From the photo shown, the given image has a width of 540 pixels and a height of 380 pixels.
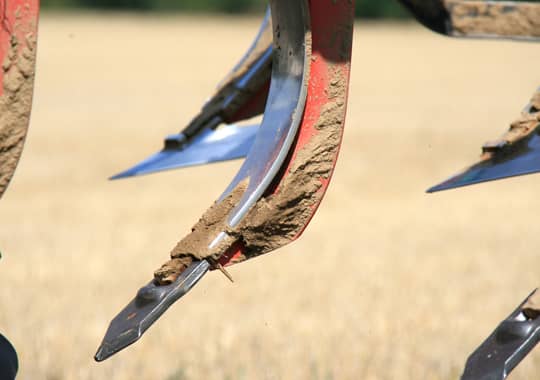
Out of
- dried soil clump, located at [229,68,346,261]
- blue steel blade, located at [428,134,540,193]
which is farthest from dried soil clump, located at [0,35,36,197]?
blue steel blade, located at [428,134,540,193]

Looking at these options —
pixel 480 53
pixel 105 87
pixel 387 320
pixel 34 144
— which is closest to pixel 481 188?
pixel 387 320

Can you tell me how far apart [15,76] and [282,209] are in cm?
61

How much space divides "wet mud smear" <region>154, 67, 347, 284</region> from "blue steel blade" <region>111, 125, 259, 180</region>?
579 millimetres

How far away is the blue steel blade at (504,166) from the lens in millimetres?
2332

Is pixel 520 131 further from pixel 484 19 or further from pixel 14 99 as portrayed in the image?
pixel 14 99

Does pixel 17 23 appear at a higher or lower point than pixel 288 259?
higher

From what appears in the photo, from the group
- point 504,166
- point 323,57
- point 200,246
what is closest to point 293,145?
point 323,57

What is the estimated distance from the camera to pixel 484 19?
2.76 meters

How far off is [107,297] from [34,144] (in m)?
5.19

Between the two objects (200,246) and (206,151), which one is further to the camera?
(206,151)

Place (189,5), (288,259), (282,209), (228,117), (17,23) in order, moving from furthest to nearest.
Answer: (189,5), (288,259), (228,117), (282,209), (17,23)

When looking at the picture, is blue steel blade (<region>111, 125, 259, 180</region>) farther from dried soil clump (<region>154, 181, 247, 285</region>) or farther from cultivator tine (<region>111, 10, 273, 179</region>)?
dried soil clump (<region>154, 181, 247, 285</region>)

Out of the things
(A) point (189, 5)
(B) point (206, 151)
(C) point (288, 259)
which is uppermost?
(B) point (206, 151)

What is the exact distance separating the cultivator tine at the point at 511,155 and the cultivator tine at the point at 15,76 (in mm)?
1003
